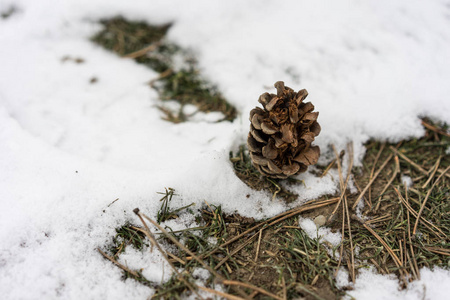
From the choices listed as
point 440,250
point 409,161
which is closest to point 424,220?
point 440,250

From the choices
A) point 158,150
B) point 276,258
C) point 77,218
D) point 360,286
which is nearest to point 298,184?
point 276,258

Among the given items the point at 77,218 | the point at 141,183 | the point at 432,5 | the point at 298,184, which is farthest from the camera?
the point at 432,5

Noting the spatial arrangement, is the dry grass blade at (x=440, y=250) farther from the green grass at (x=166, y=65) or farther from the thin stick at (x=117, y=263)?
the thin stick at (x=117, y=263)

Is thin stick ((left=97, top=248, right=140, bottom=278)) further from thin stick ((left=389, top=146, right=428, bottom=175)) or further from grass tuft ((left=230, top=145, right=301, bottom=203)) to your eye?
thin stick ((left=389, top=146, right=428, bottom=175))

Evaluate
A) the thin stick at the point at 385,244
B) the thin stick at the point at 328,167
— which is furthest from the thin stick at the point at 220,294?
the thin stick at the point at 328,167

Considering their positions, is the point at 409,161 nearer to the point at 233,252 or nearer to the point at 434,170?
the point at 434,170

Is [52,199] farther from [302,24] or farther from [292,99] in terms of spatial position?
[302,24]
